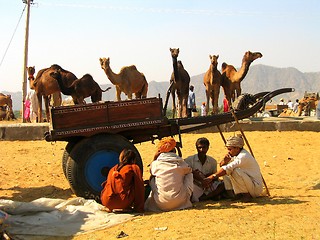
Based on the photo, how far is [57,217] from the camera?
637 cm

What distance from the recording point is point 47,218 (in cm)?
634

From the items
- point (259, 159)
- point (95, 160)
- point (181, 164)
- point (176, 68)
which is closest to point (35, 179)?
point (95, 160)

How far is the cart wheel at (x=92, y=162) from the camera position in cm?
721

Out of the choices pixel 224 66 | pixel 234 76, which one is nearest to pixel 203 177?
pixel 234 76

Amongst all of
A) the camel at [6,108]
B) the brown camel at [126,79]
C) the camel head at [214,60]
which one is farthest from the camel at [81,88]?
the camel at [6,108]

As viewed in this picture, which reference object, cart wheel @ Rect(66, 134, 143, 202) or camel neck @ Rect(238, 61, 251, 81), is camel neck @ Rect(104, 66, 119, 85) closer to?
camel neck @ Rect(238, 61, 251, 81)

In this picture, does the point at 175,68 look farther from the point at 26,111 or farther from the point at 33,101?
the point at 26,111

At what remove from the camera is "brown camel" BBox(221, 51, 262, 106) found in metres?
18.0

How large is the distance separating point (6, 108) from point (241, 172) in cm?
2925

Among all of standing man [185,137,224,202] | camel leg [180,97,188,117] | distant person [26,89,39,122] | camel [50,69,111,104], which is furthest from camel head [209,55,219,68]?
standing man [185,137,224,202]

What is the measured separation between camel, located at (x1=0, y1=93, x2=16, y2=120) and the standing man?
2494 cm

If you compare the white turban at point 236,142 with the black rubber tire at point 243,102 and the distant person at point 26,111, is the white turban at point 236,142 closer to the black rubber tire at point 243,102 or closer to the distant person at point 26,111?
the black rubber tire at point 243,102

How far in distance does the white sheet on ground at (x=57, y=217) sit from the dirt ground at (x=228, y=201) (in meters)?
0.25

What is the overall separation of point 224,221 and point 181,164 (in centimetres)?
119
